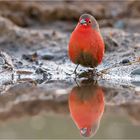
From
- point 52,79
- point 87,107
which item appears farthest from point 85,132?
point 52,79

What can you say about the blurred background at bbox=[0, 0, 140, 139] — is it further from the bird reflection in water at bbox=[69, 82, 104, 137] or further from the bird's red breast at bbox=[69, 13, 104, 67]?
the bird's red breast at bbox=[69, 13, 104, 67]

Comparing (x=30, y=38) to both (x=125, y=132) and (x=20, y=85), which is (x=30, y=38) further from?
(x=125, y=132)

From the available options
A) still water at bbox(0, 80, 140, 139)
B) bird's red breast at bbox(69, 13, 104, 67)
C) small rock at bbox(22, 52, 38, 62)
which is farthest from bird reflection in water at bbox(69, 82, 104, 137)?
small rock at bbox(22, 52, 38, 62)

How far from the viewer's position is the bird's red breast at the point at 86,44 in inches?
325

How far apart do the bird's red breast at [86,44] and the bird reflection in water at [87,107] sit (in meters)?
0.60

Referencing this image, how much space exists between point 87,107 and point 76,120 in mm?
394

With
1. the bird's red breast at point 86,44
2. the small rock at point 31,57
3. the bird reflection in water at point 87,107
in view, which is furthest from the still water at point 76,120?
the small rock at point 31,57

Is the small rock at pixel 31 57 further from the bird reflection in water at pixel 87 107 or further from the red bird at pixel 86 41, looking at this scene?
the bird reflection in water at pixel 87 107

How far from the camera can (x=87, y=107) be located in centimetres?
671

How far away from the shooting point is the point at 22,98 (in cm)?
732

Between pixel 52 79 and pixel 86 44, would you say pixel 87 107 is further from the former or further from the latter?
pixel 52 79

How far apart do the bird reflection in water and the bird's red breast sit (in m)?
0.60

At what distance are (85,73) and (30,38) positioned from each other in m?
2.63

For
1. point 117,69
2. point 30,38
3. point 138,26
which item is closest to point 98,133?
point 117,69
